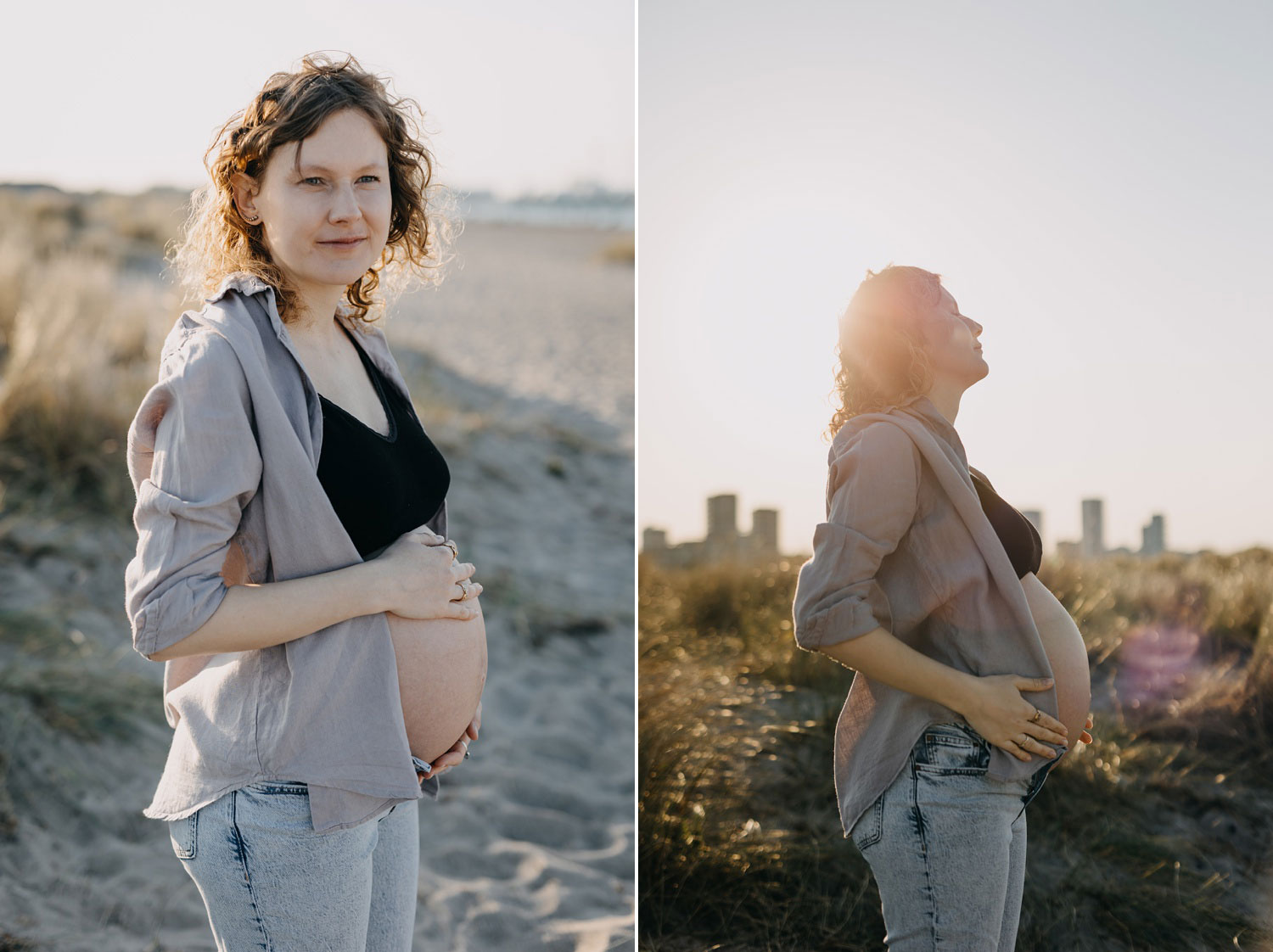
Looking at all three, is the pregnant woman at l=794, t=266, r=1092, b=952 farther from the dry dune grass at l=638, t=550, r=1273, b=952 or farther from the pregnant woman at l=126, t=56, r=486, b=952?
the pregnant woman at l=126, t=56, r=486, b=952

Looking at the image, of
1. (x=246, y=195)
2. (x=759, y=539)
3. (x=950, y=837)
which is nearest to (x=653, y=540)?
(x=759, y=539)

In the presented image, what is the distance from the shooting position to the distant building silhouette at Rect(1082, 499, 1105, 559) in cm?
247

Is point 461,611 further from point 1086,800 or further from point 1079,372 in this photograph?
point 1086,800

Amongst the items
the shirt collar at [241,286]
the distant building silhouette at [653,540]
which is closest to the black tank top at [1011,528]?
the shirt collar at [241,286]

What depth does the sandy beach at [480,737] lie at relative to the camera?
3.43 m

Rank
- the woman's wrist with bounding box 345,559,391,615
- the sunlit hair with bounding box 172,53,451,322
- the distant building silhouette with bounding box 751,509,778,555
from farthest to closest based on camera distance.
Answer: the distant building silhouette with bounding box 751,509,778,555
the sunlit hair with bounding box 172,53,451,322
the woman's wrist with bounding box 345,559,391,615

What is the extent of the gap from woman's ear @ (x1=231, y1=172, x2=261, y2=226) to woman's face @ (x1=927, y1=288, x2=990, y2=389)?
118 cm

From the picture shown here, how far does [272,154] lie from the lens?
62.2 inches

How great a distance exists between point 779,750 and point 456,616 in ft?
5.13

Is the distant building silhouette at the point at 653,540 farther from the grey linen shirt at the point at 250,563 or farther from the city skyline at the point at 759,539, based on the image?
the grey linen shirt at the point at 250,563

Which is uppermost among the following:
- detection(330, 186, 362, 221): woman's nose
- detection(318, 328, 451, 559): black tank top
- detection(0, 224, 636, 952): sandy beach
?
detection(330, 186, 362, 221): woman's nose

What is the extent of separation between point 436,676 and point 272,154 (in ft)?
2.58

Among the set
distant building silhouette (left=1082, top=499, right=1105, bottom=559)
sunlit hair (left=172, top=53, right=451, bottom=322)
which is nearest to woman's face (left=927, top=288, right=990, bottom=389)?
distant building silhouette (left=1082, top=499, right=1105, bottom=559)

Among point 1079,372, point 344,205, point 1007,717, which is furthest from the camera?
point 1079,372
